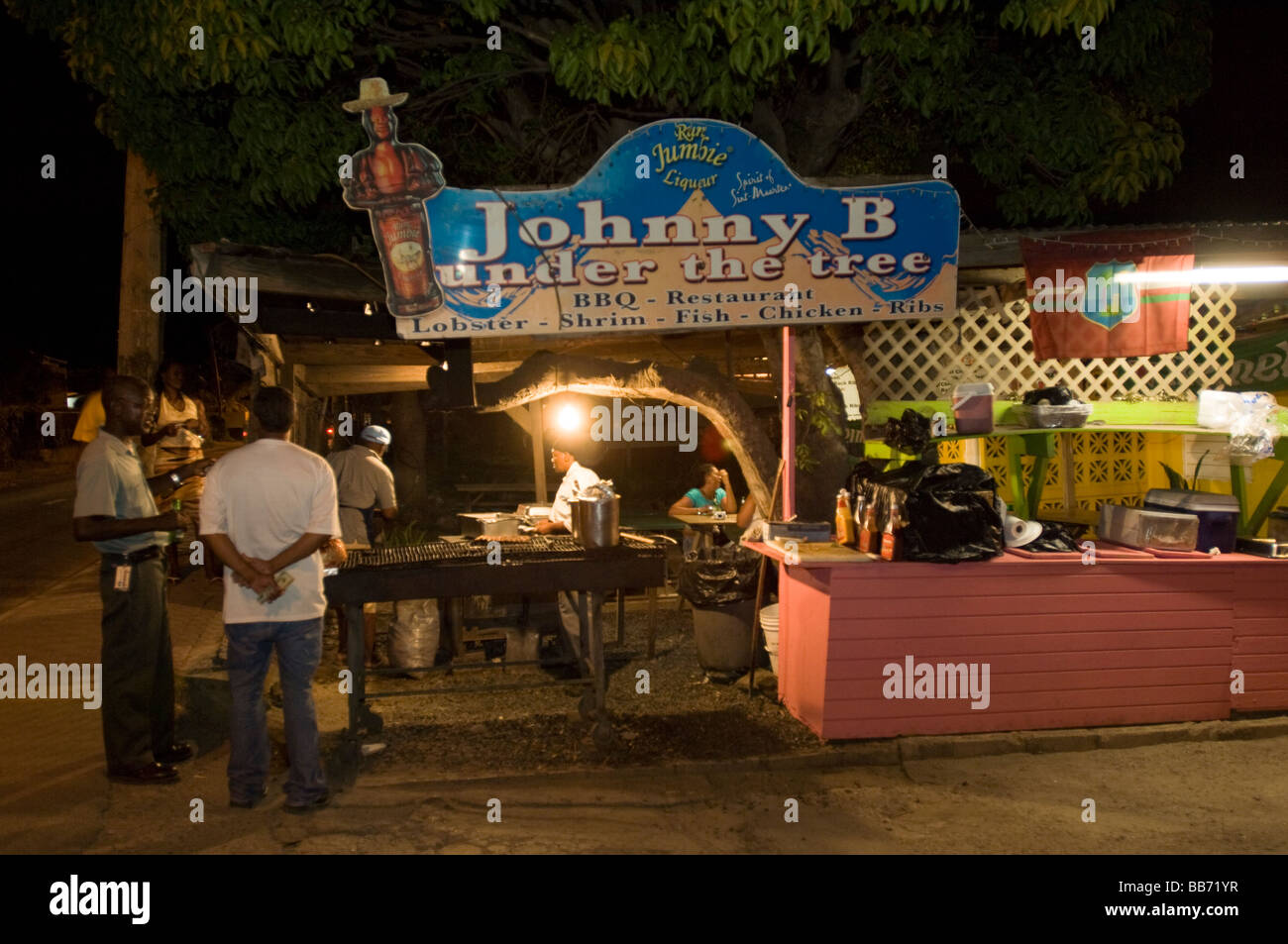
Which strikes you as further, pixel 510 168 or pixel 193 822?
pixel 510 168

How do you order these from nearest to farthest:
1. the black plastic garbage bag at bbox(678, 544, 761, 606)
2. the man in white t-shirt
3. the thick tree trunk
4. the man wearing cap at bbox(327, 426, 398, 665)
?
the man in white t-shirt < the black plastic garbage bag at bbox(678, 544, 761, 606) < the thick tree trunk < the man wearing cap at bbox(327, 426, 398, 665)

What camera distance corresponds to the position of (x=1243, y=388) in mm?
12047

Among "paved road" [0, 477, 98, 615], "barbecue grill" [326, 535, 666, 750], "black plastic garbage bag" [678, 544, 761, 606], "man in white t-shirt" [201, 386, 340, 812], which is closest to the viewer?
"man in white t-shirt" [201, 386, 340, 812]

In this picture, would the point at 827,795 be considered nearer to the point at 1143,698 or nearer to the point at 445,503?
the point at 1143,698

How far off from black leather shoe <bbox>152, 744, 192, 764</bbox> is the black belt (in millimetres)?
1265

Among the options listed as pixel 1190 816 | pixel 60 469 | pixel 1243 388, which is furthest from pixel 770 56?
pixel 60 469

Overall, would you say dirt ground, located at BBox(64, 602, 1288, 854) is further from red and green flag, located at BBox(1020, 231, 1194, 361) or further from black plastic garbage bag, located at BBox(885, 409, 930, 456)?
red and green flag, located at BBox(1020, 231, 1194, 361)

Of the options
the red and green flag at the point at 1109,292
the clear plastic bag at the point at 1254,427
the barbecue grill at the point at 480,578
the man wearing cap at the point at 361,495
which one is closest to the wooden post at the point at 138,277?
the man wearing cap at the point at 361,495

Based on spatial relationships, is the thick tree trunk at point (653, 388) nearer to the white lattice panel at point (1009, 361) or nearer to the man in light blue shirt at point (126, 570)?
the white lattice panel at point (1009, 361)

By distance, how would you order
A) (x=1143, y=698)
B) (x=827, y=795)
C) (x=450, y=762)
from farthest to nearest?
(x=1143, y=698) < (x=450, y=762) < (x=827, y=795)

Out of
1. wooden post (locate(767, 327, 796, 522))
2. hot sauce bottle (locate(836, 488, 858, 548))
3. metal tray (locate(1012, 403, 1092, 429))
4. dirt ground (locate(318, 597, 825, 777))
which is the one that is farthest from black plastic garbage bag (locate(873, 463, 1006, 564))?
dirt ground (locate(318, 597, 825, 777))

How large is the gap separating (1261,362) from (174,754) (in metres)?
12.6

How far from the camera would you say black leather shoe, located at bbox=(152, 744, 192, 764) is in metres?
5.53

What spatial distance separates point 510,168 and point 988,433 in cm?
502
